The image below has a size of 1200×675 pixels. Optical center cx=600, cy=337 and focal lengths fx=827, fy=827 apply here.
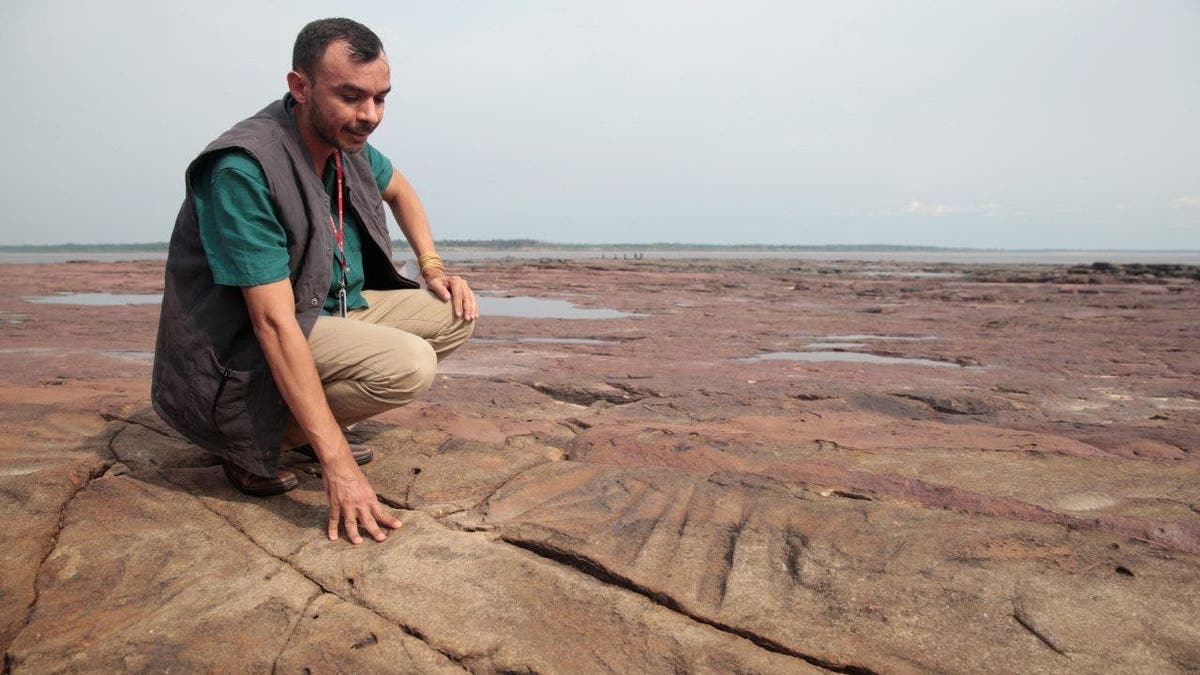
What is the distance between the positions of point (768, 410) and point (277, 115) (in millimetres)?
3057

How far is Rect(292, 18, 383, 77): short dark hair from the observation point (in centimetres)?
243

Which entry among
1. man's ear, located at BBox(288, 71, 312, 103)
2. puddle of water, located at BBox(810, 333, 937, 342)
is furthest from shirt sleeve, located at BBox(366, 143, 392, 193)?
puddle of water, located at BBox(810, 333, 937, 342)

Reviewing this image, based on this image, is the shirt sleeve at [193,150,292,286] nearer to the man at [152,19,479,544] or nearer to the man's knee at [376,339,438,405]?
the man at [152,19,479,544]

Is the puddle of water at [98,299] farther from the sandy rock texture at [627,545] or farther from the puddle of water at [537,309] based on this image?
the sandy rock texture at [627,545]

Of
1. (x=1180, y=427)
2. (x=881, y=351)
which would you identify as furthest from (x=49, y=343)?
(x=1180, y=427)

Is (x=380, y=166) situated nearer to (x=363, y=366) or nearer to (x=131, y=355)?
(x=363, y=366)

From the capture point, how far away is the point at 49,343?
310 inches

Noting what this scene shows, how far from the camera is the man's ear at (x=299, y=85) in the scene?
98.5 inches

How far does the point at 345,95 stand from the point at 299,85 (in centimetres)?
15

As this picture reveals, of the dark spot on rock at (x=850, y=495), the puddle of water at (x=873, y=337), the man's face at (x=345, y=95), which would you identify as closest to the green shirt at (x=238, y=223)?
the man's face at (x=345, y=95)

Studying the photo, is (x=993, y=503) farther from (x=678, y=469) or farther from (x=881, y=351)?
(x=881, y=351)

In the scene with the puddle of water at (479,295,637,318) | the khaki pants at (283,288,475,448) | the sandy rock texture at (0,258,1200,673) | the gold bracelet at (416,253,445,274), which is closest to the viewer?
the sandy rock texture at (0,258,1200,673)

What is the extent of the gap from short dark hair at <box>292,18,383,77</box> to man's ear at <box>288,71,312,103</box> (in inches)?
1.1

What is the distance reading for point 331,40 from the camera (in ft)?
7.96
